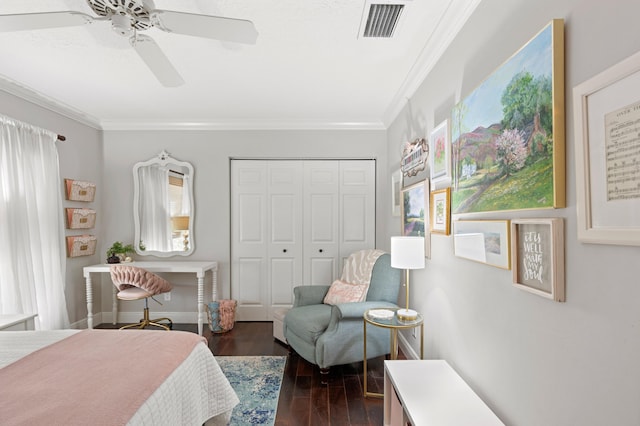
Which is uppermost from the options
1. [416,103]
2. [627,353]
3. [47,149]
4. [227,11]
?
[227,11]

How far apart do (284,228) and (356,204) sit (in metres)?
0.97

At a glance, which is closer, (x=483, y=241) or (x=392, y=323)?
(x=483, y=241)

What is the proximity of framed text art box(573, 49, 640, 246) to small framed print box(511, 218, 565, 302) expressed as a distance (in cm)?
12

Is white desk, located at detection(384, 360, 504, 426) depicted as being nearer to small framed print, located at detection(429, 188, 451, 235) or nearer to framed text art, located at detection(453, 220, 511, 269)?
framed text art, located at detection(453, 220, 511, 269)

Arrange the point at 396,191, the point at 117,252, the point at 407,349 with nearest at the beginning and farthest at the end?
the point at 407,349 < the point at 396,191 < the point at 117,252

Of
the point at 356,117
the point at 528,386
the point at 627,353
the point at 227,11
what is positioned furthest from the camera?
the point at 356,117

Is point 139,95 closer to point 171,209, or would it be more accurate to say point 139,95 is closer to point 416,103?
point 171,209

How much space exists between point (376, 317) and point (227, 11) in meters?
2.18

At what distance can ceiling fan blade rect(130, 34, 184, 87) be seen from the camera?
178 cm

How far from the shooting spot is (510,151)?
4.65ft

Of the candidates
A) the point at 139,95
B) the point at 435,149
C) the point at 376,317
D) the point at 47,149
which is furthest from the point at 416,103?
the point at 47,149

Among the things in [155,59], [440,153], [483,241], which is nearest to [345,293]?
[440,153]

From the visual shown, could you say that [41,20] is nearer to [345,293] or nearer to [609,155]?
[609,155]

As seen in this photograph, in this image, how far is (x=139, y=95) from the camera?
3.36 metres
